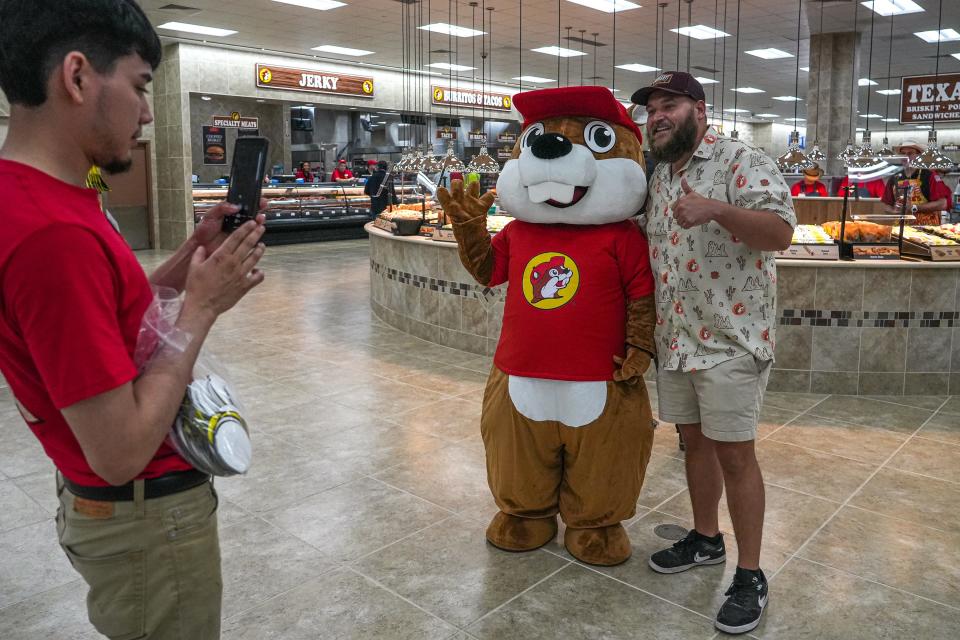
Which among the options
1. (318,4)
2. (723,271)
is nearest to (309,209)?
(318,4)

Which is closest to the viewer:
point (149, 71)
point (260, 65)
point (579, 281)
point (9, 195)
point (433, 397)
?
point (9, 195)

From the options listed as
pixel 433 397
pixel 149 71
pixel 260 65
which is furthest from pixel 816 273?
pixel 260 65

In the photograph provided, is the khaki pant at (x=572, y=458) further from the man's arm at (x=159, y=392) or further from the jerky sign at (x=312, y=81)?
the jerky sign at (x=312, y=81)

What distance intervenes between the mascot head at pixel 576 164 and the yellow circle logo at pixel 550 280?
14cm

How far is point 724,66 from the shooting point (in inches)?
634

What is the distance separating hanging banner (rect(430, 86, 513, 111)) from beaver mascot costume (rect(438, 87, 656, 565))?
575 inches

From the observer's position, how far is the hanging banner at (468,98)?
1741 centimetres

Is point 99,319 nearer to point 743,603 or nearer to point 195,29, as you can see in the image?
point 743,603

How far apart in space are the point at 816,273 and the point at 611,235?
117 inches

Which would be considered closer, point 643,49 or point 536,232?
point 536,232

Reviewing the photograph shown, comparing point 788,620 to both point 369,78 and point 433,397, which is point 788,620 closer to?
point 433,397

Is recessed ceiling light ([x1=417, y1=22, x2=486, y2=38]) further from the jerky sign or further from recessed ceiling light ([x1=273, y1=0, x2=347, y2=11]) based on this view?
the jerky sign

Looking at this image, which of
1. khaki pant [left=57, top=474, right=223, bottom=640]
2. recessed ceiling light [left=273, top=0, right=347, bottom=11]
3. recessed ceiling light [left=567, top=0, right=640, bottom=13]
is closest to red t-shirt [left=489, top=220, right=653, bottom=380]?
khaki pant [left=57, top=474, right=223, bottom=640]

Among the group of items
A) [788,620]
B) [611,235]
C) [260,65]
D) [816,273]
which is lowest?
[788,620]
